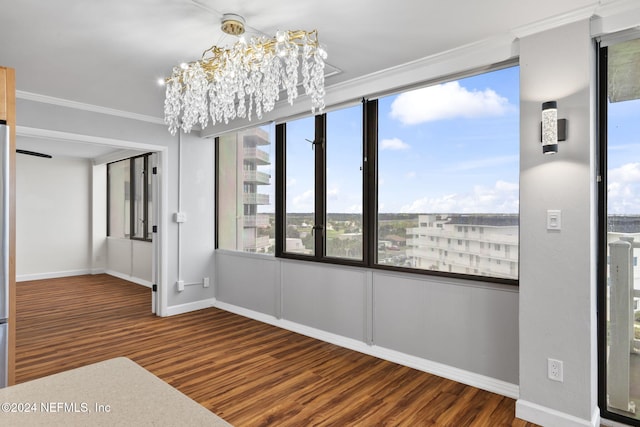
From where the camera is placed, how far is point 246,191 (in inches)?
183

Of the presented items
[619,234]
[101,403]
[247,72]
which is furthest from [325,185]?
[101,403]

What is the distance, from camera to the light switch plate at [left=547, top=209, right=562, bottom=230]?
2229 mm

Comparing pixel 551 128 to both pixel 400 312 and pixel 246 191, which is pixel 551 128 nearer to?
pixel 400 312

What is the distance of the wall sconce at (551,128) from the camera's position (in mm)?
2172

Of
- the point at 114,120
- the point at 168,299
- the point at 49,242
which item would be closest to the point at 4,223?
the point at 114,120

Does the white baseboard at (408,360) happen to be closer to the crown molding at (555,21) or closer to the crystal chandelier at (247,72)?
the crystal chandelier at (247,72)

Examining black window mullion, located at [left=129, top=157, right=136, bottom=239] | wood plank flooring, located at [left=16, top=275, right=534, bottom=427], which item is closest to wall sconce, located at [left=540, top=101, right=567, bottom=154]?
wood plank flooring, located at [left=16, top=275, right=534, bottom=427]

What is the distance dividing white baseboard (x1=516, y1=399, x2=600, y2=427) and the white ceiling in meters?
2.32

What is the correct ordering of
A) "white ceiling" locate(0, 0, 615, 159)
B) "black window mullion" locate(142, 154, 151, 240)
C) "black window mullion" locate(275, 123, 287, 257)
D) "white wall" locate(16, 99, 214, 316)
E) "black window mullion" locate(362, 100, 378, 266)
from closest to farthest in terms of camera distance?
"white ceiling" locate(0, 0, 615, 159), "black window mullion" locate(362, 100, 378, 266), "white wall" locate(16, 99, 214, 316), "black window mullion" locate(275, 123, 287, 257), "black window mullion" locate(142, 154, 151, 240)

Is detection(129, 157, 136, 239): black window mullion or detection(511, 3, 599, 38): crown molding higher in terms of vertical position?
detection(511, 3, 599, 38): crown molding

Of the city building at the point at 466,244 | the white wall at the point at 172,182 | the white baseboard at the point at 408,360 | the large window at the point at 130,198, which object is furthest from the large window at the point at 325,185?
the large window at the point at 130,198

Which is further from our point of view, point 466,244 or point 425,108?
point 425,108

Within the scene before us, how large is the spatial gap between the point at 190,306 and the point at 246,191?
1.65m

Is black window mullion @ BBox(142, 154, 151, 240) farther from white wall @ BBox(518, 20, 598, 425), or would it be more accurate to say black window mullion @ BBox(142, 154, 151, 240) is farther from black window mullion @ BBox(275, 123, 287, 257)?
white wall @ BBox(518, 20, 598, 425)
